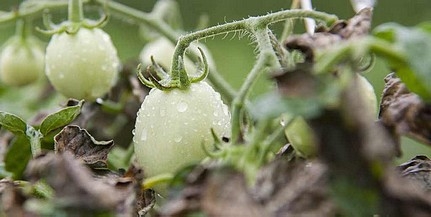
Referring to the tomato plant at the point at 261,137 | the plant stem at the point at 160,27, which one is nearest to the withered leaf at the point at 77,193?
the tomato plant at the point at 261,137

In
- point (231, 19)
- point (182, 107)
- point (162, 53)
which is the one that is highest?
point (182, 107)

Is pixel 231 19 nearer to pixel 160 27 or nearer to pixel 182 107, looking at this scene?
pixel 160 27

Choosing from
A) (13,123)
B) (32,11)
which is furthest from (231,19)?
(13,123)

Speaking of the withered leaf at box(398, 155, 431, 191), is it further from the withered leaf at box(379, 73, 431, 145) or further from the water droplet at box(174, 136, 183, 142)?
the water droplet at box(174, 136, 183, 142)

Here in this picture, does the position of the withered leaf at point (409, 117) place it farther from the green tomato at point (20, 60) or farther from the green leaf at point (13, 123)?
the green tomato at point (20, 60)

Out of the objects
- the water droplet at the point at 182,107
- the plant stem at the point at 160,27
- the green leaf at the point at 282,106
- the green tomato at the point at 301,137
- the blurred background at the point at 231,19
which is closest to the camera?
the green leaf at the point at 282,106

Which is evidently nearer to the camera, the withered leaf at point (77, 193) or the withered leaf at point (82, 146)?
the withered leaf at point (77, 193)

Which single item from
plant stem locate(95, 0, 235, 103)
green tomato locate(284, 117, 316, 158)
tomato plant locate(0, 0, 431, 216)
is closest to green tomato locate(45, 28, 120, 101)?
tomato plant locate(0, 0, 431, 216)

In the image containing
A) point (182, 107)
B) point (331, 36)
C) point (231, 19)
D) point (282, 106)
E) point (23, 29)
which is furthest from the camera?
point (231, 19)
